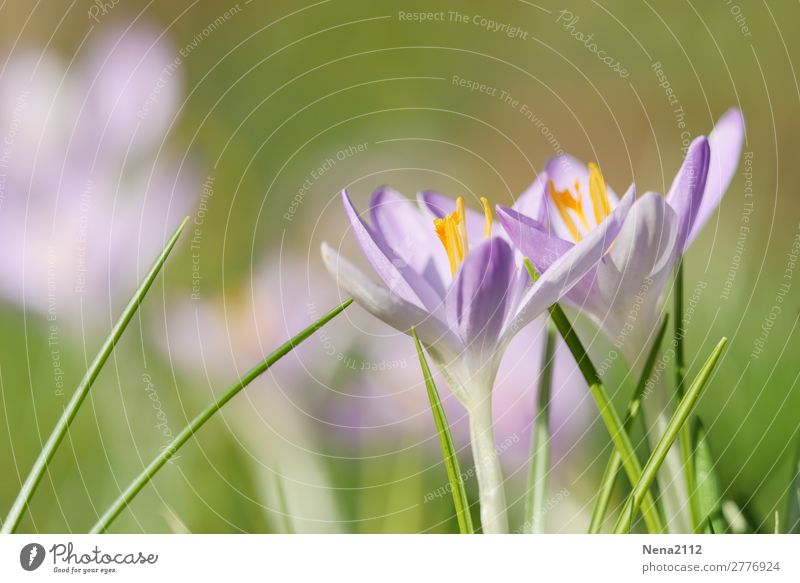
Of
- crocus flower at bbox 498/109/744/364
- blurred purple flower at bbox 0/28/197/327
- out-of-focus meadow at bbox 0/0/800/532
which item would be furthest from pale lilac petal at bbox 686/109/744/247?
blurred purple flower at bbox 0/28/197/327

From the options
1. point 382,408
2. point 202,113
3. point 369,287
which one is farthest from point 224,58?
point 369,287

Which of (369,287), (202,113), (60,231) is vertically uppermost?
(202,113)

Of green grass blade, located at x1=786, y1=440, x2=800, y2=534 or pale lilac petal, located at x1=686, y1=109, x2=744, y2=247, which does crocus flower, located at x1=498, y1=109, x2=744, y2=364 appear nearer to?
pale lilac petal, located at x1=686, y1=109, x2=744, y2=247

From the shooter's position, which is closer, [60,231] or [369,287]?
[369,287]

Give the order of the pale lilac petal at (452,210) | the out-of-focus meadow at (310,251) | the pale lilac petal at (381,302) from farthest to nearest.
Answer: the out-of-focus meadow at (310,251), the pale lilac petal at (452,210), the pale lilac petal at (381,302)

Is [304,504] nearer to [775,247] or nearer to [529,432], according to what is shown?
[529,432]

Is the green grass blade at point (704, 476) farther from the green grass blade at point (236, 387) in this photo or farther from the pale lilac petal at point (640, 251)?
the green grass blade at point (236, 387)

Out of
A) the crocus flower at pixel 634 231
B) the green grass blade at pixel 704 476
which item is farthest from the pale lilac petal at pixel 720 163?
the green grass blade at pixel 704 476
